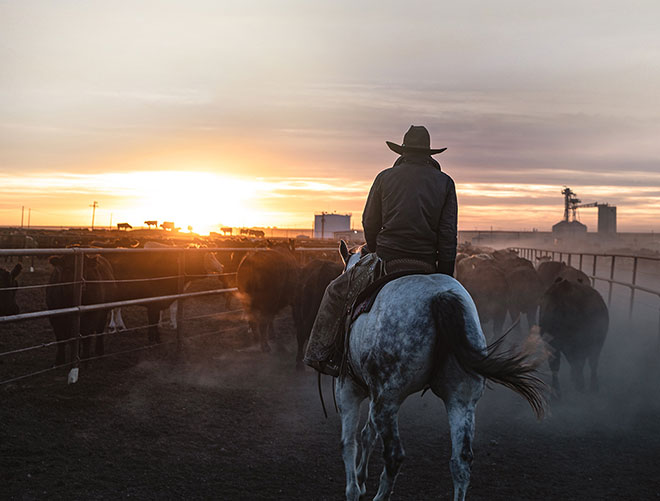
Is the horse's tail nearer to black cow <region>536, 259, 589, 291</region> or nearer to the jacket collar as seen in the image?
the jacket collar

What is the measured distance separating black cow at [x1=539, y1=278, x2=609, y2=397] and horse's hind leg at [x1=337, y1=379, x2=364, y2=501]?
517 centimetres

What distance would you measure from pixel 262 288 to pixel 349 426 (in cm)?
739

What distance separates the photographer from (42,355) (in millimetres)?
9242

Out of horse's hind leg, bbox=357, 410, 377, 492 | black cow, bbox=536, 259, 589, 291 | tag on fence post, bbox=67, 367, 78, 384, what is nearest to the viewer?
horse's hind leg, bbox=357, 410, 377, 492

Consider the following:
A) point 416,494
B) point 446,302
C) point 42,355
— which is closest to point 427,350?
point 446,302

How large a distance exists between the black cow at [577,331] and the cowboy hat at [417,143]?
536 cm

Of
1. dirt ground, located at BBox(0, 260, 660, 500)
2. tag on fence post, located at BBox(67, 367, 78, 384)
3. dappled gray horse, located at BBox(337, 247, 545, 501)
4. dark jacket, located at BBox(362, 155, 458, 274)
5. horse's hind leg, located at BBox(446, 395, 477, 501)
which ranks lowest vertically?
dirt ground, located at BBox(0, 260, 660, 500)

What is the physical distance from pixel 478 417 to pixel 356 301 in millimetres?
3948

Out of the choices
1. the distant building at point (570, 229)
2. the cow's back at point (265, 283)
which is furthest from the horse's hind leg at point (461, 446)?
the distant building at point (570, 229)

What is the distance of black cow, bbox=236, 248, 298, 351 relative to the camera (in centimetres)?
1159

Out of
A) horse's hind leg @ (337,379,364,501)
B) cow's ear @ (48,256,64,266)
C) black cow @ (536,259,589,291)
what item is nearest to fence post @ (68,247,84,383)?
cow's ear @ (48,256,64,266)

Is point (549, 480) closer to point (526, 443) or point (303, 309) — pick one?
point (526, 443)

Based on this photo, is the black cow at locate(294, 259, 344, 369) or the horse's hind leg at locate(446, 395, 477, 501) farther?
the black cow at locate(294, 259, 344, 369)

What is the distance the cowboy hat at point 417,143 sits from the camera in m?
4.48
